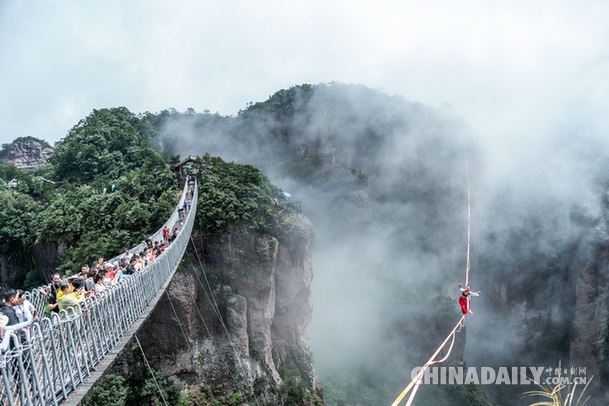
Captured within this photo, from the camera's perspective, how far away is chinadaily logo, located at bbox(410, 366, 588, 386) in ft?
121

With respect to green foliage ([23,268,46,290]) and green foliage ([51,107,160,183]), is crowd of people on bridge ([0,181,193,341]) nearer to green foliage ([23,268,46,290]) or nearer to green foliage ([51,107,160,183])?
green foliage ([23,268,46,290])

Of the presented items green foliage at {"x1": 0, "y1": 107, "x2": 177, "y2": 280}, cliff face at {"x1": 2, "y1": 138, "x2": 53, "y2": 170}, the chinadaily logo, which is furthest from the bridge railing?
cliff face at {"x1": 2, "y1": 138, "x2": 53, "y2": 170}

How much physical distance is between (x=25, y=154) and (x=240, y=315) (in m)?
45.9

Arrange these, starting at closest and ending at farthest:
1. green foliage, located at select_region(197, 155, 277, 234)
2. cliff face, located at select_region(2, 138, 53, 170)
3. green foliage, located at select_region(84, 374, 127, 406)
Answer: green foliage, located at select_region(84, 374, 127, 406) < green foliage, located at select_region(197, 155, 277, 234) < cliff face, located at select_region(2, 138, 53, 170)

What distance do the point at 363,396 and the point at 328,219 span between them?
18.3 m

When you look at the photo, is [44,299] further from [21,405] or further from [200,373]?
[200,373]

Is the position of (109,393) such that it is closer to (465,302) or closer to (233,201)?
(233,201)

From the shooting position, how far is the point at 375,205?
169 ft

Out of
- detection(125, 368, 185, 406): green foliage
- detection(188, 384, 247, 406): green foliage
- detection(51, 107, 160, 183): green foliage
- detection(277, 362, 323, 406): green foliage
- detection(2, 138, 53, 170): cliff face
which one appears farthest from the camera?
detection(2, 138, 53, 170): cliff face

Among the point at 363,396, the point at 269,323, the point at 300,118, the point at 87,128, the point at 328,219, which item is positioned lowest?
the point at 363,396

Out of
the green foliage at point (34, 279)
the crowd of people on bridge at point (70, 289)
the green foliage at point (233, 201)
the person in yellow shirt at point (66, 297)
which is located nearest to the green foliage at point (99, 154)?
the green foliage at point (34, 279)

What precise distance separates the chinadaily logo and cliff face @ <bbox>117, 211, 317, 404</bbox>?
47.0 feet

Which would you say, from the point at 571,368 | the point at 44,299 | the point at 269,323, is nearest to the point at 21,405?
the point at 44,299

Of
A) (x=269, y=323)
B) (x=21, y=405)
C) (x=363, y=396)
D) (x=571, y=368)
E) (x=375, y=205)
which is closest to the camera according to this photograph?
(x=21, y=405)
